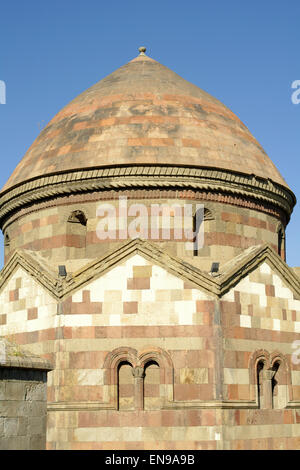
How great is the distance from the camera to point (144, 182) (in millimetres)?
17859

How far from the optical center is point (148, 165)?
1786 cm

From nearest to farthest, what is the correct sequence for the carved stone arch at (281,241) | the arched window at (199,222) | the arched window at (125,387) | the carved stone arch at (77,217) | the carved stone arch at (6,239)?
the arched window at (125,387) < the arched window at (199,222) < the carved stone arch at (77,217) < the carved stone arch at (281,241) < the carved stone arch at (6,239)

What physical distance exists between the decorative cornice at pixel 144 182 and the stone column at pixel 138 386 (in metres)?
4.87

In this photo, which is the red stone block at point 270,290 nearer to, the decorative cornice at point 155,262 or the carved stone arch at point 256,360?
the decorative cornice at point 155,262

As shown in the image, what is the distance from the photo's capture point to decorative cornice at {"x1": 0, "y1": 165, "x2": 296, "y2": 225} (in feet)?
58.7

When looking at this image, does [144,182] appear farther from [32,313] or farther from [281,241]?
[281,241]

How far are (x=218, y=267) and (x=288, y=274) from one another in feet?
7.56

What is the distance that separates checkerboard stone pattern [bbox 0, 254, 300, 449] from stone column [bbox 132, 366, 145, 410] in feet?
0.07

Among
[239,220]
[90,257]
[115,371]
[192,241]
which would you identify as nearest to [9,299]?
[90,257]

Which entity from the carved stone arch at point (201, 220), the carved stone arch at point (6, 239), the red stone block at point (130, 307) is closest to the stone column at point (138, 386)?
the red stone block at point (130, 307)

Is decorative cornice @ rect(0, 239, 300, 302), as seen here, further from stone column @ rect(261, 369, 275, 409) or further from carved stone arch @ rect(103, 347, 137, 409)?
stone column @ rect(261, 369, 275, 409)

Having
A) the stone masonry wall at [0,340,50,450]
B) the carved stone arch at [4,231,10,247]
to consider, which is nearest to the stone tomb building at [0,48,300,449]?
the carved stone arch at [4,231,10,247]

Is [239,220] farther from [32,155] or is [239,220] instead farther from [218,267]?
[32,155]

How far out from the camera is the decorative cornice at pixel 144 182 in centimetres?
1789
